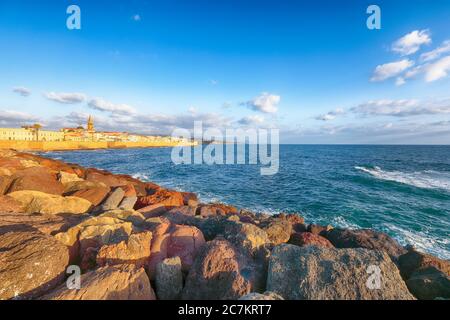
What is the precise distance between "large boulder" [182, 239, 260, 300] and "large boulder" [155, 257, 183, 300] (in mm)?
142

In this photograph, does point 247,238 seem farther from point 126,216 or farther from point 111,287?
point 126,216

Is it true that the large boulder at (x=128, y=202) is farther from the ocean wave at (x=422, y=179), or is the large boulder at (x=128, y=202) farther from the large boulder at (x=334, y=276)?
the ocean wave at (x=422, y=179)

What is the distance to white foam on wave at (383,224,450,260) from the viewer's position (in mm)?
8688

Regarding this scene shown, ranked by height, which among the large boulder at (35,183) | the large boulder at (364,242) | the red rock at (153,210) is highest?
the large boulder at (35,183)

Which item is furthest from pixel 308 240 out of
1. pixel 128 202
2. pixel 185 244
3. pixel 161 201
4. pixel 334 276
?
pixel 128 202

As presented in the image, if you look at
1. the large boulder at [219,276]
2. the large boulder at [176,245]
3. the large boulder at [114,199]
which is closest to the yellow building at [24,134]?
the large boulder at [114,199]

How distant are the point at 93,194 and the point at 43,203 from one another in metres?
2.21

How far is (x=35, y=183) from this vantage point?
8.10m

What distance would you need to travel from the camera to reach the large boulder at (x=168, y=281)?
3302 millimetres

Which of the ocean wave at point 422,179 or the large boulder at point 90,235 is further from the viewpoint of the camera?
the ocean wave at point 422,179

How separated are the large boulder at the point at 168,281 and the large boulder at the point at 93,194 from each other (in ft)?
20.1
